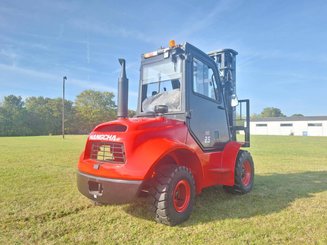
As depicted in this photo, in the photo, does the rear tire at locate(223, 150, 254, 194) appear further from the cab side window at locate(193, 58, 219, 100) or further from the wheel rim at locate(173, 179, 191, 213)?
the wheel rim at locate(173, 179, 191, 213)

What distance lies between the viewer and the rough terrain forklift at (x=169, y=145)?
12.4 feet

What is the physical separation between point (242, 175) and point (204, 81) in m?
2.22

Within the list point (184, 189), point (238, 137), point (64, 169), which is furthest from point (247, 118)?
point (64, 169)

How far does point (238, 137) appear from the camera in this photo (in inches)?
279

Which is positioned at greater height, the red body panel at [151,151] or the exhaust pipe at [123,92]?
the exhaust pipe at [123,92]

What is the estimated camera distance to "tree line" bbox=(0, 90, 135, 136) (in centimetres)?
6603

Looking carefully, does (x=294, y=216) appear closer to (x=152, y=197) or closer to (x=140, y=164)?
(x=152, y=197)

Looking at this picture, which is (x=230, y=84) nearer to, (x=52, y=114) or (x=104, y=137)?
(x=104, y=137)

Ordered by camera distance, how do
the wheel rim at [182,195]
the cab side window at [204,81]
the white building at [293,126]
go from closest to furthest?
the wheel rim at [182,195] < the cab side window at [204,81] < the white building at [293,126]

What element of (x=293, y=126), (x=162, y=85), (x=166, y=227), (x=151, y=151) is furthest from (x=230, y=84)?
(x=293, y=126)

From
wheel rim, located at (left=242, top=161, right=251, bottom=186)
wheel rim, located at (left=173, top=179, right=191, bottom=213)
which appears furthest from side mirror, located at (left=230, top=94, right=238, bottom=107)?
wheel rim, located at (left=173, top=179, right=191, bottom=213)

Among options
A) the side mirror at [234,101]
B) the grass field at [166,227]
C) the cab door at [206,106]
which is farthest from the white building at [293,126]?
the cab door at [206,106]

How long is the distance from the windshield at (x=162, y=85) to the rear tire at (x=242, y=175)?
1.97 metres

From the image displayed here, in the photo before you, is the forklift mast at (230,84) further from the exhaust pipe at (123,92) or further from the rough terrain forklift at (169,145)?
the exhaust pipe at (123,92)
